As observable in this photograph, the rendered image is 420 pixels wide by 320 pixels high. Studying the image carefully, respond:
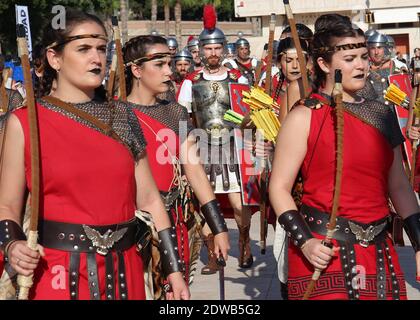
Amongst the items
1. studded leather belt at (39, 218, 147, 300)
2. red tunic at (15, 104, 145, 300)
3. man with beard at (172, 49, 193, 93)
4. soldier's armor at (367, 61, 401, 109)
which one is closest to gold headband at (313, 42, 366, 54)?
red tunic at (15, 104, 145, 300)

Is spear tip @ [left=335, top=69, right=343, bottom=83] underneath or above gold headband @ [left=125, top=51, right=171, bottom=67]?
underneath

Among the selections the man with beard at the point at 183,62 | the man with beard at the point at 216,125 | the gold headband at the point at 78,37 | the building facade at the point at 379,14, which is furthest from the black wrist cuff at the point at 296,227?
the building facade at the point at 379,14

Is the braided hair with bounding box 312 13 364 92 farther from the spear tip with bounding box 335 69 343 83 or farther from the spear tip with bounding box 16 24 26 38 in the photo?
the spear tip with bounding box 16 24 26 38

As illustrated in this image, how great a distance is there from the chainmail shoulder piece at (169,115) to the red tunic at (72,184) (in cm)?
218

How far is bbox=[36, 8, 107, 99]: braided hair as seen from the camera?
435cm

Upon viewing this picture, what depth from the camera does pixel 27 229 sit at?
13.7 ft

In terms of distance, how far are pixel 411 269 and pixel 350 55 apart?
14.3 ft

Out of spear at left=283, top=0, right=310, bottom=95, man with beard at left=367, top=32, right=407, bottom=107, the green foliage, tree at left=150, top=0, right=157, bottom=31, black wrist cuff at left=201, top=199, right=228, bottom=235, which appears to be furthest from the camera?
tree at left=150, top=0, right=157, bottom=31

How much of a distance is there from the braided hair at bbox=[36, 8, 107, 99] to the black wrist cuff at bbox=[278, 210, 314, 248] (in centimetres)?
92

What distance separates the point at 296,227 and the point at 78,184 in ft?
3.28

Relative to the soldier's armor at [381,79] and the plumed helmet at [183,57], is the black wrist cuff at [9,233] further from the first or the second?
the plumed helmet at [183,57]
